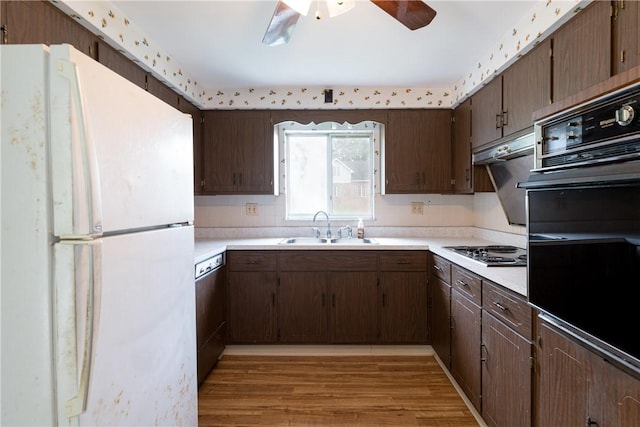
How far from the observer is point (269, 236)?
3373mm

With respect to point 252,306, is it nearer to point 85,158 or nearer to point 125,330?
point 125,330

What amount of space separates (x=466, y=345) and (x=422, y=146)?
5.88 ft

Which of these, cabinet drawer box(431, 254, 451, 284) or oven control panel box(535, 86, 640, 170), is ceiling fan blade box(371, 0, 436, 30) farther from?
cabinet drawer box(431, 254, 451, 284)

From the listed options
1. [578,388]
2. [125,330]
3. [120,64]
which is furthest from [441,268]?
[120,64]

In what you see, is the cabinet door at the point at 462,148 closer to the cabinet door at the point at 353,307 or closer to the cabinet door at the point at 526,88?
the cabinet door at the point at 526,88

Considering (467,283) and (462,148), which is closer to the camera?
(467,283)

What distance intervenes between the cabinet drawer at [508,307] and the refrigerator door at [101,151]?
1519 millimetres

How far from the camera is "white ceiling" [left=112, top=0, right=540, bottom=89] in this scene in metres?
1.83

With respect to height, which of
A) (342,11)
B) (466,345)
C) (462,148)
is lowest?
(466,345)

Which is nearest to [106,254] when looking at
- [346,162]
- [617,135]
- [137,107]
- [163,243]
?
[163,243]

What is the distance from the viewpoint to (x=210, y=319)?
8.01 ft

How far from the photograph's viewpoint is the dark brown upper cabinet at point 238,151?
312 cm

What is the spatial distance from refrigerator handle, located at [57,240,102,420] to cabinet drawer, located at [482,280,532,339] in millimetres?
1563

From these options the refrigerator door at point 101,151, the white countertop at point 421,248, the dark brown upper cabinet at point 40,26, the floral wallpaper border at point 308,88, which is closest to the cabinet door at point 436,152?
the floral wallpaper border at point 308,88
